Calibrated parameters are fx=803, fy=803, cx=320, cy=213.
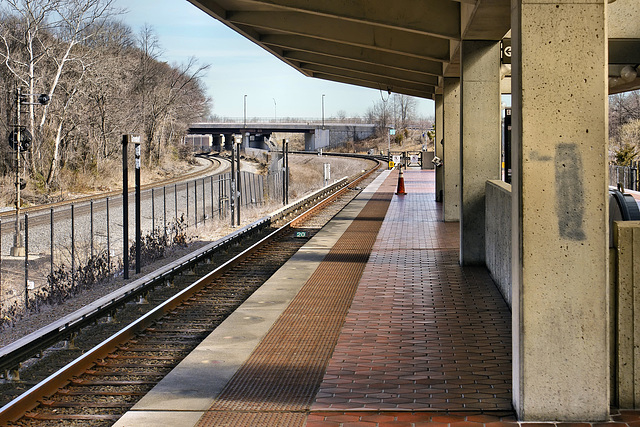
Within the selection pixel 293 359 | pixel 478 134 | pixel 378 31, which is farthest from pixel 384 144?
pixel 293 359

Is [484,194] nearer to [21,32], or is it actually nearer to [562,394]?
[562,394]

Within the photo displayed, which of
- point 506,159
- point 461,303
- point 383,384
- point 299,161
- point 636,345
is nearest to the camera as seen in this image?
point 636,345

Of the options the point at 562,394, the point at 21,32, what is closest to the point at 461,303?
the point at 562,394

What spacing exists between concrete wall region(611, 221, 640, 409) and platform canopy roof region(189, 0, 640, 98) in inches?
→ 174

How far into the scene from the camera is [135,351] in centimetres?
933

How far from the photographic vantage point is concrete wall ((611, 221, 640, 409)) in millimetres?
6363

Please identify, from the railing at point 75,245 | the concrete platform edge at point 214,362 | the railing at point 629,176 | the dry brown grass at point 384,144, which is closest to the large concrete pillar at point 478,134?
the concrete platform edge at point 214,362

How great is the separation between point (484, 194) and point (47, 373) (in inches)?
320

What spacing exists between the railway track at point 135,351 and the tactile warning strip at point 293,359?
3.30 ft

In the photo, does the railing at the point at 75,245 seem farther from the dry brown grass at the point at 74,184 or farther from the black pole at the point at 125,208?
the dry brown grass at the point at 74,184

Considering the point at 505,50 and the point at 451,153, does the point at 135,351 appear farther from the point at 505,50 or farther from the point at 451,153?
the point at 451,153

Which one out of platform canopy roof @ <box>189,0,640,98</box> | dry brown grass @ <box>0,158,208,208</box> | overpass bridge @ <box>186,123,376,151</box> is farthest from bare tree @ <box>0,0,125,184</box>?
overpass bridge @ <box>186,123,376,151</box>

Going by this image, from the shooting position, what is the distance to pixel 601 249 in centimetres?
598

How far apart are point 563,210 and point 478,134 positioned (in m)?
7.98
